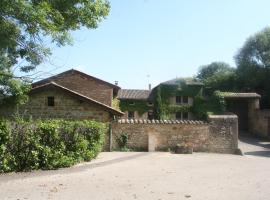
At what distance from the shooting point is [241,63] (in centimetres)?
5038

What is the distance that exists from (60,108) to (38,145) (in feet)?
32.2

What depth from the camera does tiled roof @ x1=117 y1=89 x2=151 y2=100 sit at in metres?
43.6

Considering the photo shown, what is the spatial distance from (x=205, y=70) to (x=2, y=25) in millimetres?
64223

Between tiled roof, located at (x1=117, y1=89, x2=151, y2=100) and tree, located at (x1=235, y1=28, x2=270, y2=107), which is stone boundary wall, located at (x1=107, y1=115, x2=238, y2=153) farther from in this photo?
tree, located at (x1=235, y1=28, x2=270, y2=107)

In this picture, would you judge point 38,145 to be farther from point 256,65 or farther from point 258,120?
point 256,65

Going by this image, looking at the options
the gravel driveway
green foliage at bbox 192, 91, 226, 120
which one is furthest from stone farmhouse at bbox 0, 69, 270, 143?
the gravel driveway

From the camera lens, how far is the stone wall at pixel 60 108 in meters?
24.2

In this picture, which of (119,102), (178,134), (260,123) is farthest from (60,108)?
(260,123)

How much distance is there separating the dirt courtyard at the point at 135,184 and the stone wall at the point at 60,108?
8385 mm

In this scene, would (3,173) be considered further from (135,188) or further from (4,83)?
(4,83)

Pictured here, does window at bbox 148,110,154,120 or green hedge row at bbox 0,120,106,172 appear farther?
window at bbox 148,110,154,120

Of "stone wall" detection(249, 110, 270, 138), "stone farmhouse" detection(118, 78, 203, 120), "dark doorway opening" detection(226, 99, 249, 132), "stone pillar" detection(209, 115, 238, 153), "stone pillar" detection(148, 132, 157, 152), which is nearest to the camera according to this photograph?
"stone pillar" detection(148, 132, 157, 152)

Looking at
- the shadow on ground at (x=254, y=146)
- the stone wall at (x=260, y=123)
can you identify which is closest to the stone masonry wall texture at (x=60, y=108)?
the shadow on ground at (x=254, y=146)

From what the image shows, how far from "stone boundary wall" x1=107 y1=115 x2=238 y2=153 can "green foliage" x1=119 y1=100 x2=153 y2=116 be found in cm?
1748
